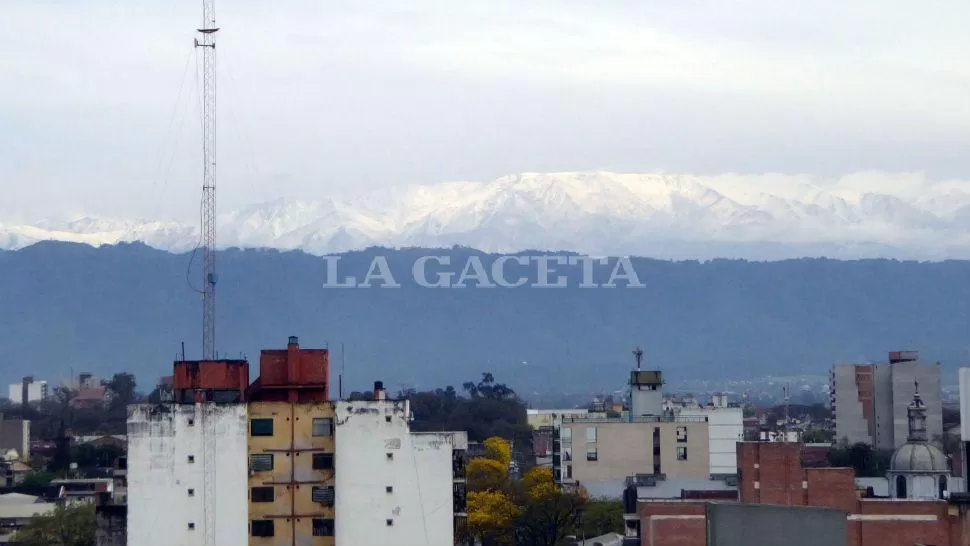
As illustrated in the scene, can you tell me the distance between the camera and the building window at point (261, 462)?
63.2m

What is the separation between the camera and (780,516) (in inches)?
1033

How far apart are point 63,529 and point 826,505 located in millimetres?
32859

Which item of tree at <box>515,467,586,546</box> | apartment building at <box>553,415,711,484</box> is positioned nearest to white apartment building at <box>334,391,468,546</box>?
tree at <box>515,467,586,546</box>

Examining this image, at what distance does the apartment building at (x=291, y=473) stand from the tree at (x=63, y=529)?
66.8ft

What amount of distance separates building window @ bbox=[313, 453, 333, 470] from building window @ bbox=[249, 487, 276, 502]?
1402 mm

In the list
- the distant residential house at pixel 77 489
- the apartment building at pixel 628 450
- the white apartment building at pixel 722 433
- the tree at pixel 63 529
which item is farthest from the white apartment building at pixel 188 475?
the white apartment building at pixel 722 433

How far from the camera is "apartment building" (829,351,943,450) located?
182 m

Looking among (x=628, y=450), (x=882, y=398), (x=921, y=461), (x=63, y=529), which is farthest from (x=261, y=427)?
(x=882, y=398)

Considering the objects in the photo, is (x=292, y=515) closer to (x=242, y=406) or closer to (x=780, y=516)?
(x=242, y=406)

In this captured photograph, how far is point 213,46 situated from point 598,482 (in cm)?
5003

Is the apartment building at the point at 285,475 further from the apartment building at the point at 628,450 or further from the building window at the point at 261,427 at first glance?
the apartment building at the point at 628,450

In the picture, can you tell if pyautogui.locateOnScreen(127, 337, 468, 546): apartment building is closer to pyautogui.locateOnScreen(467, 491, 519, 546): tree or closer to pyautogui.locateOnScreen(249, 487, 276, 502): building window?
pyautogui.locateOnScreen(249, 487, 276, 502): building window

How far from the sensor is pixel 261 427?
63.4 meters

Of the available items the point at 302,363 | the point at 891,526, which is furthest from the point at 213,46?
the point at 891,526
